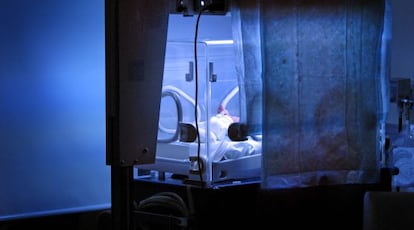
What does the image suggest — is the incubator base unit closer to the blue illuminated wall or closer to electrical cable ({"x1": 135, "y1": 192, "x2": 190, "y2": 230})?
electrical cable ({"x1": 135, "y1": 192, "x2": 190, "y2": 230})

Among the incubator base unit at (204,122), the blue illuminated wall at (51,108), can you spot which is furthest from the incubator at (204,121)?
the blue illuminated wall at (51,108)

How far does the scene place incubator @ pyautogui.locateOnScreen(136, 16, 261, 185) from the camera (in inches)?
83.5

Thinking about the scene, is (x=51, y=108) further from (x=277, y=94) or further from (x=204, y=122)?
(x=277, y=94)

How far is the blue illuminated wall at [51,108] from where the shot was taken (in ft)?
7.22

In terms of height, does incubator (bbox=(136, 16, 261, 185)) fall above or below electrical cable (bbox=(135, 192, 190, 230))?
above

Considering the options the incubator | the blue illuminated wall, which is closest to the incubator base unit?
the incubator

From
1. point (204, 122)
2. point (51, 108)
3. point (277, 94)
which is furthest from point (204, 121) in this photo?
point (51, 108)

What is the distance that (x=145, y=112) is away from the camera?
188cm

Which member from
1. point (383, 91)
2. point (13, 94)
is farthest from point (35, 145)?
point (383, 91)

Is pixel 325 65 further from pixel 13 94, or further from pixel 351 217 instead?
pixel 13 94

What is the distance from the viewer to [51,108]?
7.47 ft

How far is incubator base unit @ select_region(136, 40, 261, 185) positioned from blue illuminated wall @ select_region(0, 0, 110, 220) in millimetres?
278

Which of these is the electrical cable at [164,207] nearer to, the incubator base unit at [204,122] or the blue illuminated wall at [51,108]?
the incubator base unit at [204,122]

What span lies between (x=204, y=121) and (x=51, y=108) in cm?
60
